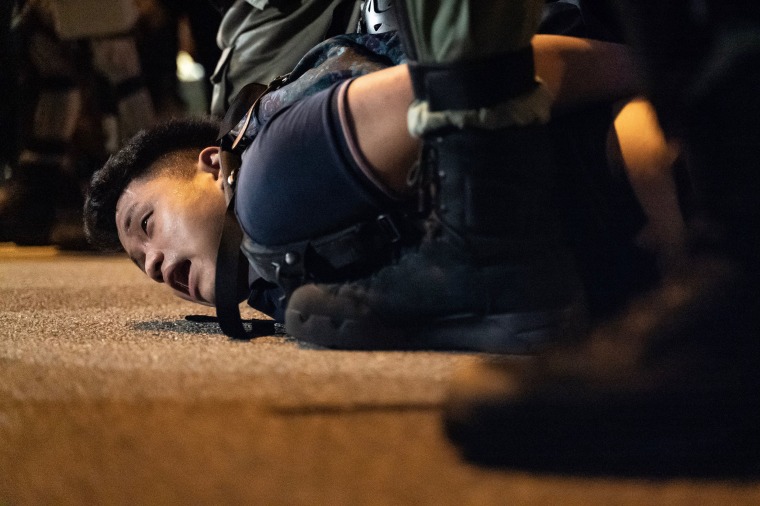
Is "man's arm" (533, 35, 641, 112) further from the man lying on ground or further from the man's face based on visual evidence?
the man's face

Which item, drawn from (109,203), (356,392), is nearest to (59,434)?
(356,392)

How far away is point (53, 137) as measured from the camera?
7.39ft

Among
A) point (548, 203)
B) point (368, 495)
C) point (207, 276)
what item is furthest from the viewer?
point (207, 276)

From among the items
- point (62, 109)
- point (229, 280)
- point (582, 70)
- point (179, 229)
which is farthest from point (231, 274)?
point (62, 109)

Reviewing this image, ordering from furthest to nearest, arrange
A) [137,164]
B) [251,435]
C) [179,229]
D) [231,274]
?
[137,164] → [179,229] → [231,274] → [251,435]

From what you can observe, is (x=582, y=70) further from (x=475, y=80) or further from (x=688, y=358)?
(x=688, y=358)

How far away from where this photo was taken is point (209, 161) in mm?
875

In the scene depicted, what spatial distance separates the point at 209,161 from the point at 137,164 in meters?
0.10

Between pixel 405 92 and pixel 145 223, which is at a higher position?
pixel 405 92

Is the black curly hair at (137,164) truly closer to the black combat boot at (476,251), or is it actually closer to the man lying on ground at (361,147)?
the man lying on ground at (361,147)

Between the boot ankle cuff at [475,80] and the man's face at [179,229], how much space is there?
0.39 meters

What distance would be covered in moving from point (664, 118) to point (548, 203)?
150 millimetres

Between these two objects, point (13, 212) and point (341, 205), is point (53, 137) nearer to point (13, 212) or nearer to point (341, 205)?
point (13, 212)

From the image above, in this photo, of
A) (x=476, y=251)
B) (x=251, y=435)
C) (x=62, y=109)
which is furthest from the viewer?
(x=62, y=109)
